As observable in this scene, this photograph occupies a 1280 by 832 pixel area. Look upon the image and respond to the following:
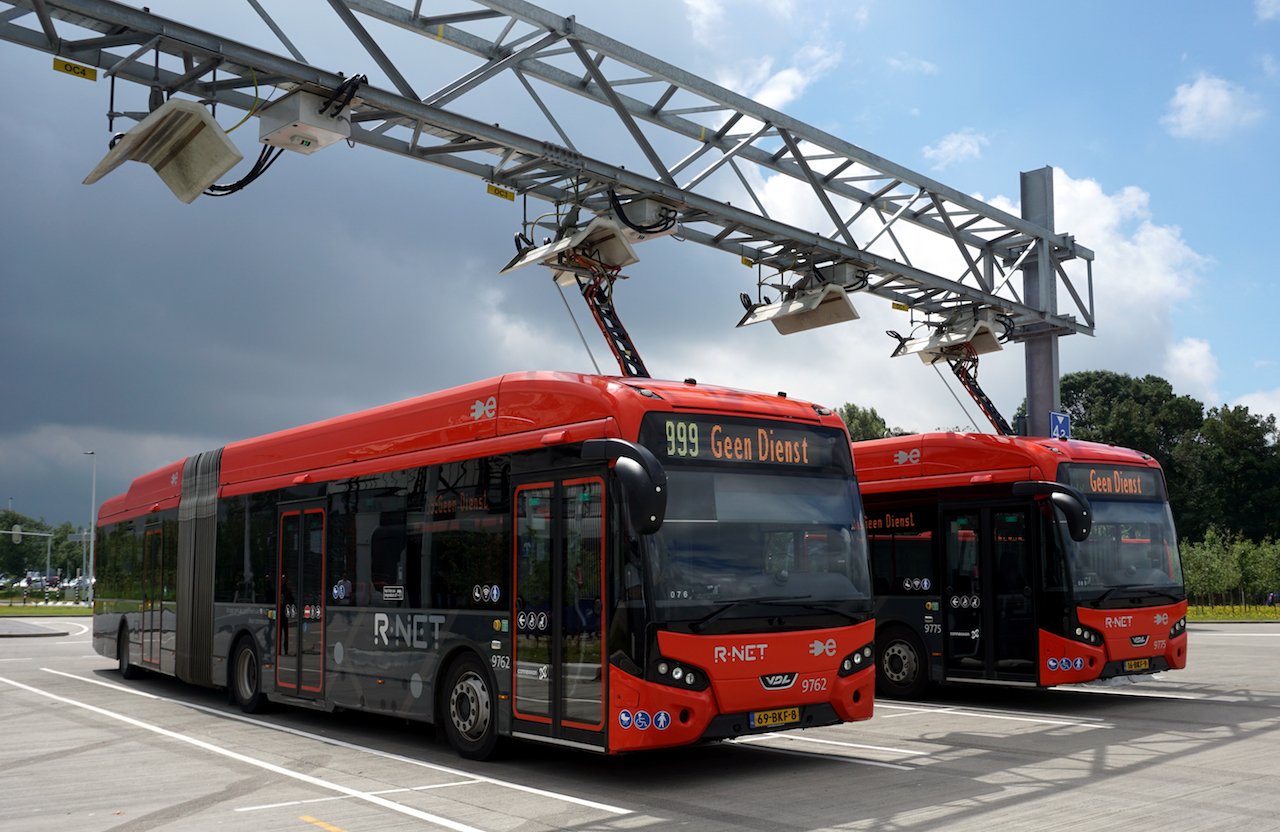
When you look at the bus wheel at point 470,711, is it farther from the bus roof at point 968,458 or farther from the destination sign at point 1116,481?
the destination sign at point 1116,481

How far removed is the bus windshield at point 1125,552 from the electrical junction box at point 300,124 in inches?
362

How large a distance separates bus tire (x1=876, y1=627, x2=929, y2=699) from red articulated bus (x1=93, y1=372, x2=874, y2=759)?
5.25 meters

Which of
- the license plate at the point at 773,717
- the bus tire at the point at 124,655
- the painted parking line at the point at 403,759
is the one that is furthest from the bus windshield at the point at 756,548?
the bus tire at the point at 124,655

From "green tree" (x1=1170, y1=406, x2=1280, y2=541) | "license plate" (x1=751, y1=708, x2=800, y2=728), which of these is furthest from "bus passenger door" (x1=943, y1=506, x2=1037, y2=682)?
"green tree" (x1=1170, y1=406, x2=1280, y2=541)

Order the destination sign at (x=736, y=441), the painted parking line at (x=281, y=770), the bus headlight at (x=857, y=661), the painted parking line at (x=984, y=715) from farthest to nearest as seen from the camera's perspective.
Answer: the painted parking line at (x=984, y=715)
the bus headlight at (x=857, y=661)
the destination sign at (x=736, y=441)
the painted parking line at (x=281, y=770)

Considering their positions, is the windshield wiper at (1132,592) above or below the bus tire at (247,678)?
above

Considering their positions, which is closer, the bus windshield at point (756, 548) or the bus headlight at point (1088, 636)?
the bus windshield at point (756, 548)

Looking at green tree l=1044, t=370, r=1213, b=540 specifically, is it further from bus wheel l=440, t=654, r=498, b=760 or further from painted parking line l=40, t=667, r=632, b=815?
bus wheel l=440, t=654, r=498, b=760

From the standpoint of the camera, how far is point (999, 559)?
14562 mm

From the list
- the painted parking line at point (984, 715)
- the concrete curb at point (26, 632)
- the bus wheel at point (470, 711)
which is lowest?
the concrete curb at point (26, 632)

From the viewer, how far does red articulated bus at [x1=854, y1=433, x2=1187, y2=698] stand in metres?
14.0

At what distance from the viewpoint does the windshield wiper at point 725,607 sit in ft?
29.7

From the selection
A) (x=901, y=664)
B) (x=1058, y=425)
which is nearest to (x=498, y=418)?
(x=901, y=664)

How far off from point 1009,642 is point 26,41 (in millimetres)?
11726
